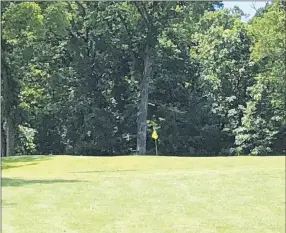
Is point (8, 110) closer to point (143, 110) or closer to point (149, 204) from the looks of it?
point (143, 110)

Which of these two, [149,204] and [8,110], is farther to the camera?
[8,110]

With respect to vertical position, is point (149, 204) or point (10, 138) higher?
point (10, 138)

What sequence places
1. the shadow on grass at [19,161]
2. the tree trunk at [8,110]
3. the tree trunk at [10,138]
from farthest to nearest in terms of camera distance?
1. the tree trunk at [10,138]
2. the tree trunk at [8,110]
3. the shadow on grass at [19,161]

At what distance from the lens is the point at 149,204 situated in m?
8.79

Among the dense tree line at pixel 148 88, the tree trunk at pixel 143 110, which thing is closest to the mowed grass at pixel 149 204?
the tree trunk at pixel 143 110

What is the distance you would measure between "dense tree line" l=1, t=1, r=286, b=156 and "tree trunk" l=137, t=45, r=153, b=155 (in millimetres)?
53

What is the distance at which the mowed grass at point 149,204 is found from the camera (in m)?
6.91

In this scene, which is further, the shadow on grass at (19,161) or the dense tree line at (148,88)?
the dense tree line at (148,88)

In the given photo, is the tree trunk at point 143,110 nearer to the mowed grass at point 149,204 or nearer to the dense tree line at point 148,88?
the dense tree line at point 148,88

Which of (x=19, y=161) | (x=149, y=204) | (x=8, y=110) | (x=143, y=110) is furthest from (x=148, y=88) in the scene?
(x=149, y=204)

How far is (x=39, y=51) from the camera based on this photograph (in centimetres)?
2939

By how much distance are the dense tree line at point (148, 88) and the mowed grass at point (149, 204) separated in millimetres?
16821

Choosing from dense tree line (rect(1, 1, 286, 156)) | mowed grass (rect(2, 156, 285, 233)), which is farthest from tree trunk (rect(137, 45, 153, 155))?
mowed grass (rect(2, 156, 285, 233))

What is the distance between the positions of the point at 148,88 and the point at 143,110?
1452mm
